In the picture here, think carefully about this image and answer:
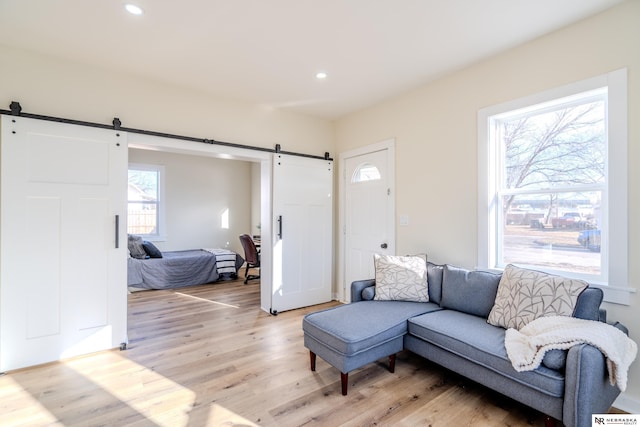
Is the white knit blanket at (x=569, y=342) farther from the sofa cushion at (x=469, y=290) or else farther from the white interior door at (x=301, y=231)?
the white interior door at (x=301, y=231)

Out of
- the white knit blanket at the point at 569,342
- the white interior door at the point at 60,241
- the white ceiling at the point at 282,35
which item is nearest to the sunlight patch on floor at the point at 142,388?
the white interior door at the point at 60,241

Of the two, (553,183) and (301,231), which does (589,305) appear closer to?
(553,183)

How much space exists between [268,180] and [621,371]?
3.40 m

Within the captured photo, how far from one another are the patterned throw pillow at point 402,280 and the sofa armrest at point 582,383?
4.19ft

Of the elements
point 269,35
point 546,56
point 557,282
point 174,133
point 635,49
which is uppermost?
point 269,35

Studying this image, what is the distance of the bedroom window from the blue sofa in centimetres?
507

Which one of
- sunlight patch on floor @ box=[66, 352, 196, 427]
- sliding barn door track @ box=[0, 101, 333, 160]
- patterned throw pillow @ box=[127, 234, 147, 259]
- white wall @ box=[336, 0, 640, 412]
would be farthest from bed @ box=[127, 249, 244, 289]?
white wall @ box=[336, 0, 640, 412]

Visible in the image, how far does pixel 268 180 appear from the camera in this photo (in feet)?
12.8

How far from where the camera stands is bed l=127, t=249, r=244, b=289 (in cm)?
500

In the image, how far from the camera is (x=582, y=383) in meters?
1.54

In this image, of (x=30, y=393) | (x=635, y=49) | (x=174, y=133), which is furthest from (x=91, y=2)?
(x=635, y=49)

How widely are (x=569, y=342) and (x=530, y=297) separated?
0.49m

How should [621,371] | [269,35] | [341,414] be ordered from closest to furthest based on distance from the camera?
[621,371]
[341,414]
[269,35]

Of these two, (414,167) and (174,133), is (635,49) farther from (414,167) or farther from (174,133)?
(174,133)
